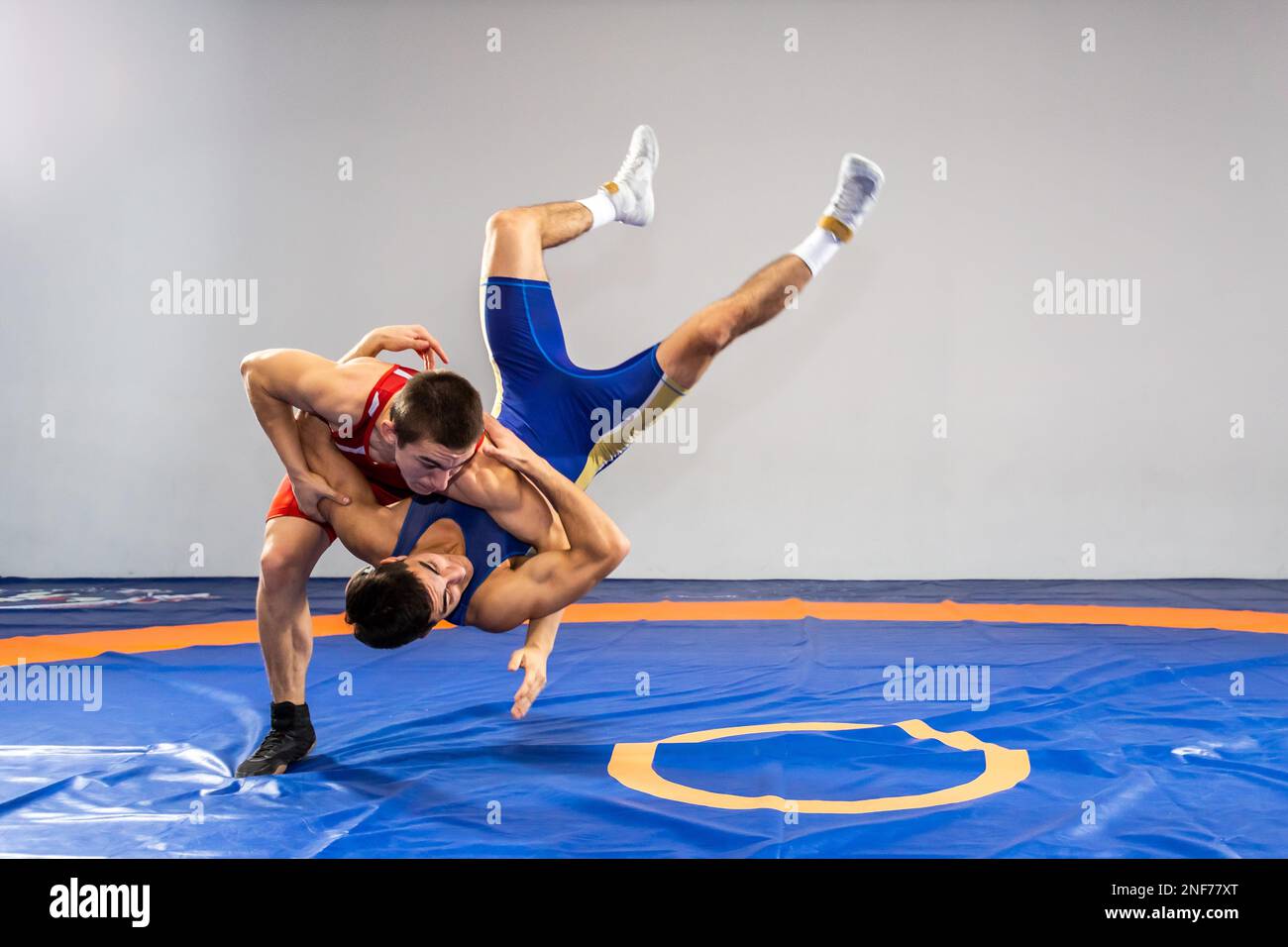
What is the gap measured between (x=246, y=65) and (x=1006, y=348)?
5.52 m

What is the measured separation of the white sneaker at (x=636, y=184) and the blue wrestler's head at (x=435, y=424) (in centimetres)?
165

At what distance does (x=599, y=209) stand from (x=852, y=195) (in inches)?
36.9

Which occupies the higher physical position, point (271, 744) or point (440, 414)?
point (440, 414)

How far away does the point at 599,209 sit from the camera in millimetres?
4098

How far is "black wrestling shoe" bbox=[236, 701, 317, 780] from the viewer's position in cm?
312

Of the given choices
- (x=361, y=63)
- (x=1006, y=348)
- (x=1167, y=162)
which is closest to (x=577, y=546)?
(x=1006, y=348)

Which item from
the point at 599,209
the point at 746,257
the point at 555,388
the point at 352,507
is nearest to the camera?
the point at 352,507

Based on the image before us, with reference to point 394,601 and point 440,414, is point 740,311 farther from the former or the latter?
point 394,601

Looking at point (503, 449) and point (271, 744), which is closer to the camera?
point (503, 449)

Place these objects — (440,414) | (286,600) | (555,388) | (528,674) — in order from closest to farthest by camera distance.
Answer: (440,414), (528,674), (286,600), (555,388)

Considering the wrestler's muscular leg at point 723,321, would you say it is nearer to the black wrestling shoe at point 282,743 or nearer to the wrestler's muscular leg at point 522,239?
the wrestler's muscular leg at point 522,239

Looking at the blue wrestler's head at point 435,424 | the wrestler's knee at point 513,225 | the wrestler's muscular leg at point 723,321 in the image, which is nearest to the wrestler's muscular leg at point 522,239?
the wrestler's knee at point 513,225

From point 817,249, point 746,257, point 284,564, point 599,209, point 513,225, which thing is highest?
point 746,257

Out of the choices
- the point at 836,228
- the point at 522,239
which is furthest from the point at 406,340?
the point at 836,228
